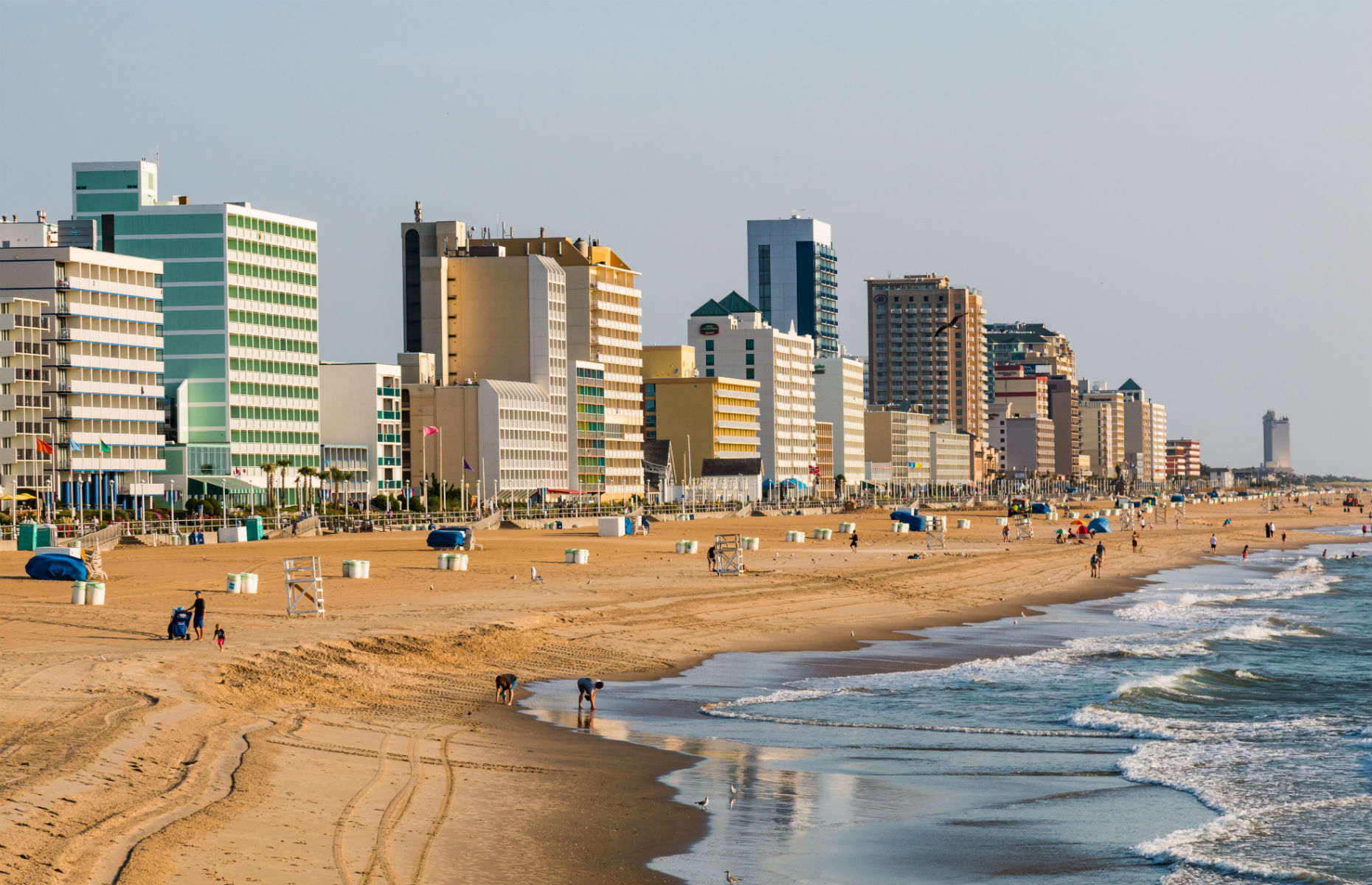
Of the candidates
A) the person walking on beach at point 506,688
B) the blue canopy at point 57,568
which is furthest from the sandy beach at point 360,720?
the blue canopy at point 57,568

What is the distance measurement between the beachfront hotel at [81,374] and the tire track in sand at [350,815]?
3317 inches

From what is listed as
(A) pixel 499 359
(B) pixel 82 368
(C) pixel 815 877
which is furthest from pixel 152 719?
(A) pixel 499 359

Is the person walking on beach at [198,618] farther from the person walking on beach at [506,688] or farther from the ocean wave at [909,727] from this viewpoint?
the ocean wave at [909,727]

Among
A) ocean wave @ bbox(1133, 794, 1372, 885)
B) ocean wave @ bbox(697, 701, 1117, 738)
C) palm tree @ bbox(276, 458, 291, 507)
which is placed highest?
palm tree @ bbox(276, 458, 291, 507)

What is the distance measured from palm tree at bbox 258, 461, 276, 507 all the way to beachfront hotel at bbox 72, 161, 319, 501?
731mm

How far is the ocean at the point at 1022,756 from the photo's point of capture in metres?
20.2

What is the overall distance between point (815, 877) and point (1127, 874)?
4103 mm

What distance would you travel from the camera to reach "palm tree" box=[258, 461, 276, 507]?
119312mm

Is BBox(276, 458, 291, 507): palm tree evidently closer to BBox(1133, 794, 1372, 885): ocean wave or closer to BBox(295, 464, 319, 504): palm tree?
BBox(295, 464, 319, 504): palm tree

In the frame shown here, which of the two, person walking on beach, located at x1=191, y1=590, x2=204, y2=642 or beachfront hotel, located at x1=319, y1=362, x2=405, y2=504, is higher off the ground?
beachfront hotel, located at x1=319, y1=362, x2=405, y2=504

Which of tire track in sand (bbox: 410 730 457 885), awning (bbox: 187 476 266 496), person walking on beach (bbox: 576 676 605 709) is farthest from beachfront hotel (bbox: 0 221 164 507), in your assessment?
tire track in sand (bbox: 410 730 457 885)

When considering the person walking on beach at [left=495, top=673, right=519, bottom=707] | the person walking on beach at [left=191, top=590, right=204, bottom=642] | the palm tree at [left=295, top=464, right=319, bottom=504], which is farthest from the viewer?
the palm tree at [left=295, top=464, right=319, bottom=504]

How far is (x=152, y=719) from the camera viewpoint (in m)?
23.4

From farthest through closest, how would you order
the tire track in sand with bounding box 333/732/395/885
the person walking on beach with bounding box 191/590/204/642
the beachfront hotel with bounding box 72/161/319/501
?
the beachfront hotel with bounding box 72/161/319/501 → the person walking on beach with bounding box 191/590/204/642 → the tire track in sand with bounding box 333/732/395/885
